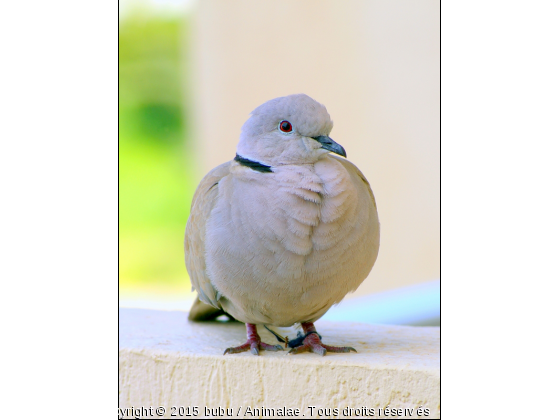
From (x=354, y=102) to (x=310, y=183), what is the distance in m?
2.78

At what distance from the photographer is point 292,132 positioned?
7.33 feet

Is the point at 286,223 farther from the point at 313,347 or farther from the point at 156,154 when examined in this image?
the point at 156,154

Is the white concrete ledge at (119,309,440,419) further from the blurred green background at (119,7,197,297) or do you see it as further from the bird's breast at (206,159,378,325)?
the blurred green background at (119,7,197,297)

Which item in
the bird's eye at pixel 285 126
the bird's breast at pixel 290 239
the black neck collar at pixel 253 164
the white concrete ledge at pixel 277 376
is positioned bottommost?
the white concrete ledge at pixel 277 376

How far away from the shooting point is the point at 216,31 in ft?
16.0

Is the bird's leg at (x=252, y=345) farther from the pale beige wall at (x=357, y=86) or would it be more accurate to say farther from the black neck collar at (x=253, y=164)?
the pale beige wall at (x=357, y=86)

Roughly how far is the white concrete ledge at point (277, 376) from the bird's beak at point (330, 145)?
861 mm

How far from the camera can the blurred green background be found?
3922mm

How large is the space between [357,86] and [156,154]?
178 cm

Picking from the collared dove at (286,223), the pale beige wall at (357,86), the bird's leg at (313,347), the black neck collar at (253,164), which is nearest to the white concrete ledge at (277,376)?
the bird's leg at (313,347)

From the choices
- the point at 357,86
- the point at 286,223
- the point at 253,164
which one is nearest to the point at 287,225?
the point at 286,223

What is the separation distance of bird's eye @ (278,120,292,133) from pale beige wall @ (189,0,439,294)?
7.79ft

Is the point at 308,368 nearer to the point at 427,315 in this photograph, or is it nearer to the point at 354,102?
the point at 427,315

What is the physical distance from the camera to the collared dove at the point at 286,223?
2135 millimetres
